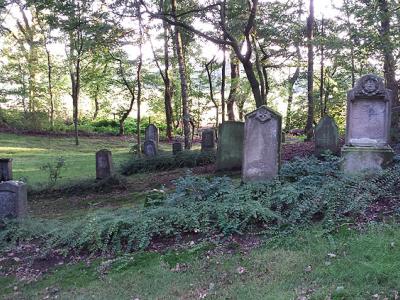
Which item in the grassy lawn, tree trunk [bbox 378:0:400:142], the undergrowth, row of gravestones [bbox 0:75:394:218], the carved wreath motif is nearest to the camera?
the undergrowth

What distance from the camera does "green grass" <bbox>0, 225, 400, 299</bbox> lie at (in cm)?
406

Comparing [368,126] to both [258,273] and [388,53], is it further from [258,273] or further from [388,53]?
[388,53]

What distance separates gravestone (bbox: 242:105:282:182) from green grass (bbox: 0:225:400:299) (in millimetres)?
3245

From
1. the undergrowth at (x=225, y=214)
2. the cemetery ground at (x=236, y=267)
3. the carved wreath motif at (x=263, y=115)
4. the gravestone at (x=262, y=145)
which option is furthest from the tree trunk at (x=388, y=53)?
the cemetery ground at (x=236, y=267)

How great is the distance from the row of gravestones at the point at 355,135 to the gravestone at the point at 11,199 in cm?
430

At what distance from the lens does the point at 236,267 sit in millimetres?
4812

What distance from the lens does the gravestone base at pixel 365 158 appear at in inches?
311

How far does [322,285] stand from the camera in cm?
406

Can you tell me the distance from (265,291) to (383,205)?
8.65 feet

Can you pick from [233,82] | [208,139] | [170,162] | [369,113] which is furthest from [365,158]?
[233,82]

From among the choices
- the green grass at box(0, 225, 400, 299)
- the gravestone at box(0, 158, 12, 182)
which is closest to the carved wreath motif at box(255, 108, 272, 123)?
the green grass at box(0, 225, 400, 299)

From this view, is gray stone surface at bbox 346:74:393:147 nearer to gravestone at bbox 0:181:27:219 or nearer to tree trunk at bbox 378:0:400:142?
tree trunk at bbox 378:0:400:142

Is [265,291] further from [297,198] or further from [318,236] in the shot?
[297,198]

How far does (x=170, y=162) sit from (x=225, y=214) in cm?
932
